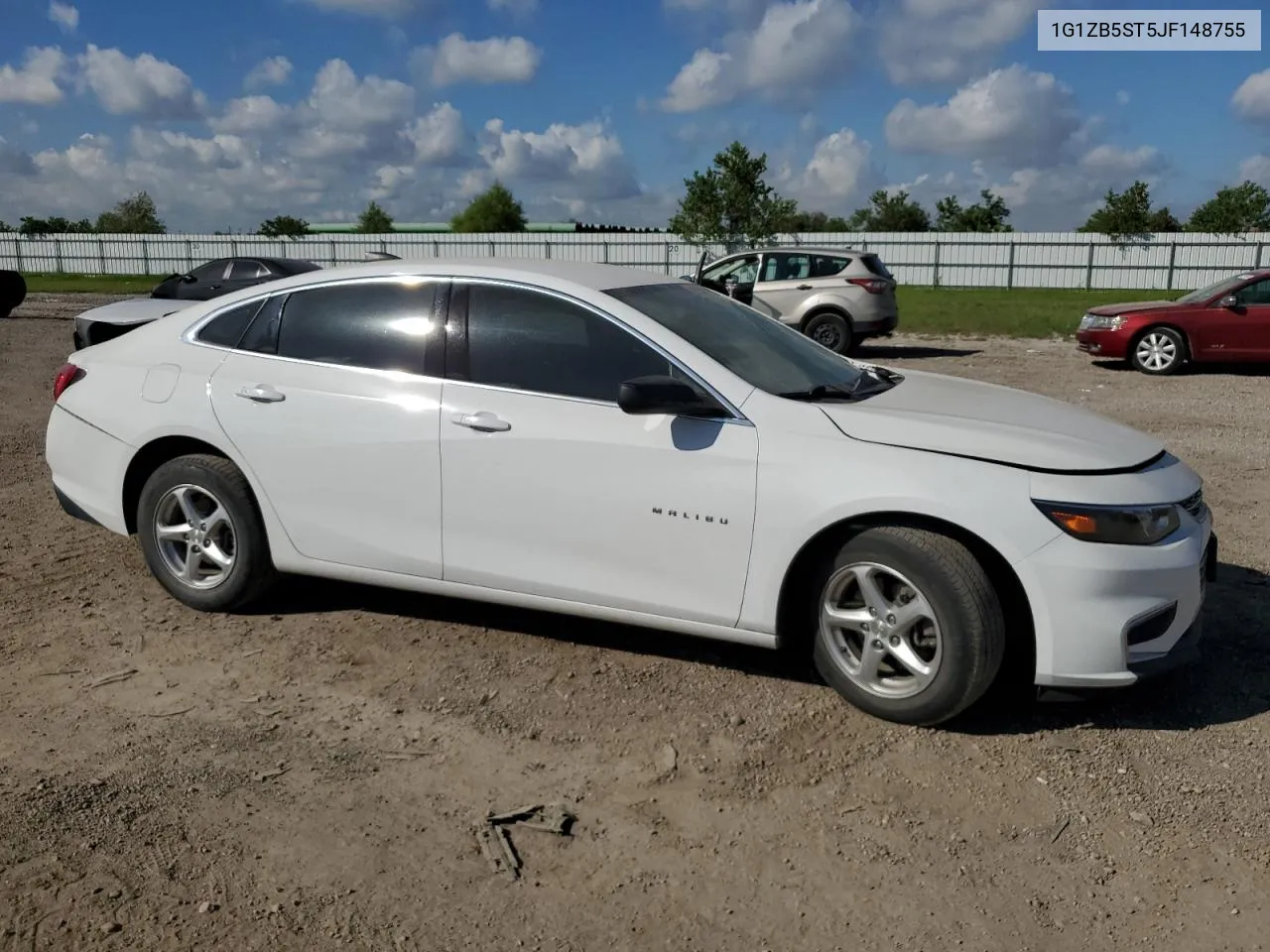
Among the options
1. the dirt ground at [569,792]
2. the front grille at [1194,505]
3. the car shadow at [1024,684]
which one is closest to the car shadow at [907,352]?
the car shadow at [1024,684]

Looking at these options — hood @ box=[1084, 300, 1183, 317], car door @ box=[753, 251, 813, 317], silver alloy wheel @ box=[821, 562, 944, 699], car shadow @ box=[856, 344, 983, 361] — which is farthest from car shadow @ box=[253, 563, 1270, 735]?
car shadow @ box=[856, 344, 983, 361]

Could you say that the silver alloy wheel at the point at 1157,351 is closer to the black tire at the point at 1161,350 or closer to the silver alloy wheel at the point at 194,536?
the black tire at the point at 1161,350

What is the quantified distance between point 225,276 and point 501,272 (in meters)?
15.0

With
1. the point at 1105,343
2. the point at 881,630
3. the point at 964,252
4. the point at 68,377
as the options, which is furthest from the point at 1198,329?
the point at 964,252

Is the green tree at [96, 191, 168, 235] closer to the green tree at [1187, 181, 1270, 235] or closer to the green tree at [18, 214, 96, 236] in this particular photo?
the green tree at [18, 214, 96, 236]

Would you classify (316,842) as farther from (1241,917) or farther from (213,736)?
(1241,917)

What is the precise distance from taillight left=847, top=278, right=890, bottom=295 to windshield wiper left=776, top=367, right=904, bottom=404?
11.7 metres

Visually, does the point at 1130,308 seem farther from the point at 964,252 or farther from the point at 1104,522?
the point at 964,252

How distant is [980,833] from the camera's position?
10.9 feet

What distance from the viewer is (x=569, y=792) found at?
139 inches

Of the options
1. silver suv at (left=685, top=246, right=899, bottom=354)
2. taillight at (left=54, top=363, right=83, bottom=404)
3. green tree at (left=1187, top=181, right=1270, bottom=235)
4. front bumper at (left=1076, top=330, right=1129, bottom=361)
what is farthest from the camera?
green tree at (left=1187, top=181, right=1270, bottom=235)

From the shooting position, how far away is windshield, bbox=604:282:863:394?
4.31 metres

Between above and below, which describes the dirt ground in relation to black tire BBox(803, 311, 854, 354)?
below

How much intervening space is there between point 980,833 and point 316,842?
198 cm
